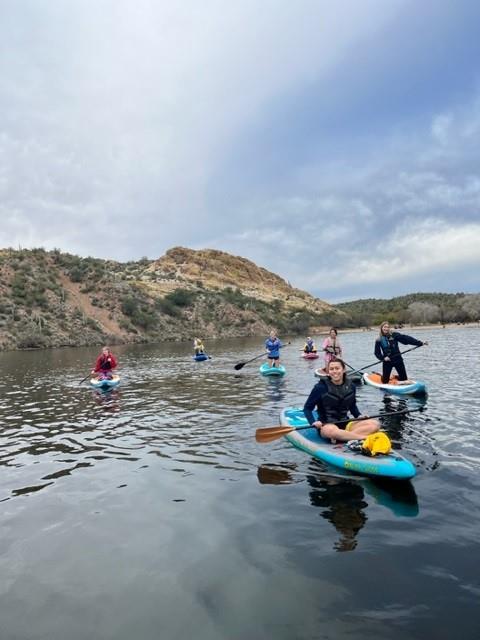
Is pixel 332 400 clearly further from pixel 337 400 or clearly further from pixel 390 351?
pixel 390 351

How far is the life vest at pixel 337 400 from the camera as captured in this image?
317 inches

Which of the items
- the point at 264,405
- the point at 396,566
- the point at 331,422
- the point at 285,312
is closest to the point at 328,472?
the point at 331,422

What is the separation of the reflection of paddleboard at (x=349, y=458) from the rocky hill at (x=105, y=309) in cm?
4047

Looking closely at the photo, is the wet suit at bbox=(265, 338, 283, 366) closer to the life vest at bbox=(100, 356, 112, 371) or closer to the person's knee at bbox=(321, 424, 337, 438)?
the life vest at bbox=(100, 356, 112, 371)

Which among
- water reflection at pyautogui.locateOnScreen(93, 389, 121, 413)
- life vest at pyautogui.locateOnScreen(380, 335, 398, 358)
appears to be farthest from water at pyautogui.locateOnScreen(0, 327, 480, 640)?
life vest at pyautogui.locateOnScreen(380, 335, 398, 358)

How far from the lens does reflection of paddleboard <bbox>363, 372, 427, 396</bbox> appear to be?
13.1m

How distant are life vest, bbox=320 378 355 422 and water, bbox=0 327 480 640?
86cm

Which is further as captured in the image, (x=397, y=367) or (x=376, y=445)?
(x=397, y=367)

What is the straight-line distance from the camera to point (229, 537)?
548 cm

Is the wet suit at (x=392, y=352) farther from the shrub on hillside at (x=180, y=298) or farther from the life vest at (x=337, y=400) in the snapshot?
the shrub on hillside at (x=180, y=298)

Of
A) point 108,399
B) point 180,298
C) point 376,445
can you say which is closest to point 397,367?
point 376,445

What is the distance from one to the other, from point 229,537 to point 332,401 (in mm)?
3264

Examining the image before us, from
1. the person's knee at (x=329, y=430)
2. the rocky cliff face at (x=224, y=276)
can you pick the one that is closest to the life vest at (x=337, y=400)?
the person's knee at (x=329, y=430)

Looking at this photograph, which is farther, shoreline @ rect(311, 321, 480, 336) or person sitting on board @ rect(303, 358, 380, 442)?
shoreline @ rect(311, 321, 480, 336)
